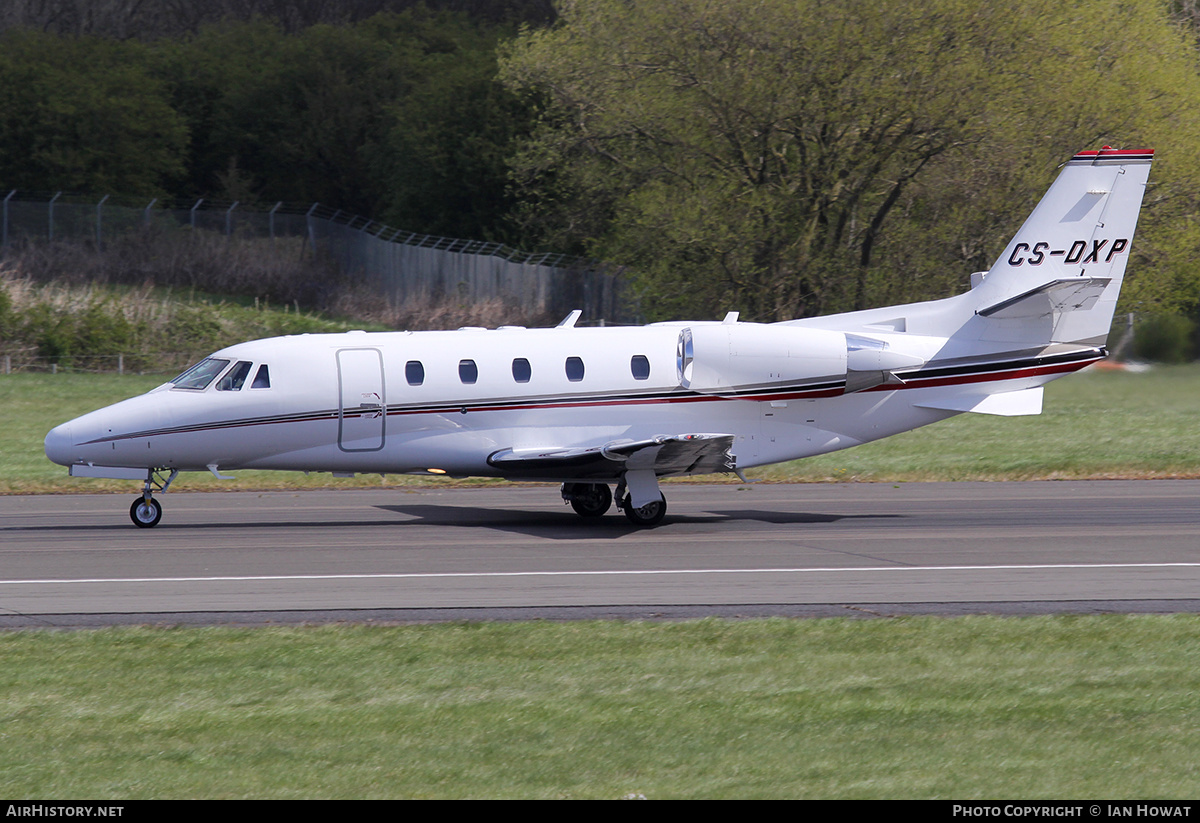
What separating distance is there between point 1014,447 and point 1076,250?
32.2 ft

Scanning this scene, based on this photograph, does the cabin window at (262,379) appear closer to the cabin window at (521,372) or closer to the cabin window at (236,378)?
the cabin window at (236,378)

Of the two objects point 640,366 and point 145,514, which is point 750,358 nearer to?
point 640,366

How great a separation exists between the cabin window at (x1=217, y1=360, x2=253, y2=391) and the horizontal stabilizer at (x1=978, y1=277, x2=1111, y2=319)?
10.5 meters

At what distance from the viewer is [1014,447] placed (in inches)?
1142

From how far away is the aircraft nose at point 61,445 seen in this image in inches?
706

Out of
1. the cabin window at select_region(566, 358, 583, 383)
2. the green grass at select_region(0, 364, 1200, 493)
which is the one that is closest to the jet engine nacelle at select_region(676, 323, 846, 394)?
the cabin window at select_region(566, 358, 583, 383)

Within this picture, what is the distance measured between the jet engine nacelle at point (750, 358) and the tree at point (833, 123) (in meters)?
16.4

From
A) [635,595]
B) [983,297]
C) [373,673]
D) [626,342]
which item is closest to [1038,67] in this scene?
[983,297]

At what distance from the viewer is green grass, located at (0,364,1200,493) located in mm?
24250

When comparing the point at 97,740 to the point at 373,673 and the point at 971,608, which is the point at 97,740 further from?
the point at 971,608

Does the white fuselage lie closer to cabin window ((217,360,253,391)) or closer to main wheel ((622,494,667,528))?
cabin window ((217,360,253,391))

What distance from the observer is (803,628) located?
38.5 ft

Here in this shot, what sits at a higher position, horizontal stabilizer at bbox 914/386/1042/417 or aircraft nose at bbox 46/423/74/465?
horizontal stabilizer at bbox 914/386/1042/417

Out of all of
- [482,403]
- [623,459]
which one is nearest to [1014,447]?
[623,459]
